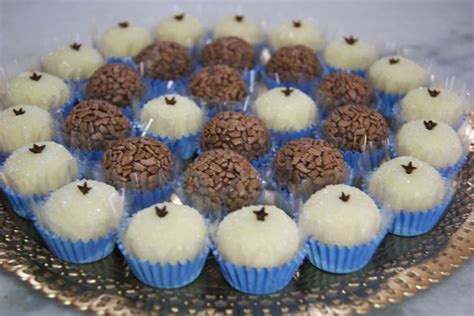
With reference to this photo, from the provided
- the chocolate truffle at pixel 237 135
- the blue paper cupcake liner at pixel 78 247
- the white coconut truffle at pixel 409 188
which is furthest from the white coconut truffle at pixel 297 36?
the blue paper cupcake liner at pixel 78 247

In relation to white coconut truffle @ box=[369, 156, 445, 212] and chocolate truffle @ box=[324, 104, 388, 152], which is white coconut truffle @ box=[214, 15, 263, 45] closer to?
chocolate truffle @ box=[324, 104, 388, 152]

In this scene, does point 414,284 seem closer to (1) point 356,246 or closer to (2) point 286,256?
(1) point 356,246

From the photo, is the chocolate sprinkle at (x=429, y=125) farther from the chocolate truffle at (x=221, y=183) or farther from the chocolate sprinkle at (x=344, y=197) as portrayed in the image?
the chocolate truffle at (x=221, y=183)

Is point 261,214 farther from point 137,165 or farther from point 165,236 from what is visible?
point 137,165

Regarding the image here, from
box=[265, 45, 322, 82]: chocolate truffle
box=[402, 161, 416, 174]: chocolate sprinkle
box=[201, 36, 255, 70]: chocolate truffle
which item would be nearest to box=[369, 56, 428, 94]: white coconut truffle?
box=[265, 45, 322, 82]: chocolate truffle

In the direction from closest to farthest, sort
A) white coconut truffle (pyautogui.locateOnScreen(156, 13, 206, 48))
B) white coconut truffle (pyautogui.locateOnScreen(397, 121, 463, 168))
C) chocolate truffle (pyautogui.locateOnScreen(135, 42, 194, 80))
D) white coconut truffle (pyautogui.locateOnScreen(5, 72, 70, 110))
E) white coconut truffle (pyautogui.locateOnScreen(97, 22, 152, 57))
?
1. white coconut truffle (pyautogui.locateOnScreen(397, 121, 463, 168))
2. white coconut truffle (pyautogui.locateOnScreen(5, 72, 70, 110))
3. chocolate truffle (pyautogui.locateOnScreen(135, 42, 194, 80))
4. white coconut truffle (pyautogui.locateOnScreen(97, 22, 152, 57))
5. white coconut truffle (pyautogui.locateOnScreen(156, 13, 206, 48))

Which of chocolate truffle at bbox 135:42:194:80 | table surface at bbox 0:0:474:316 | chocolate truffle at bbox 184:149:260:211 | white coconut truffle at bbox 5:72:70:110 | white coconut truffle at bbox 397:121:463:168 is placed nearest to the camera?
chocolate truffle at bbox 184:149:260:211
